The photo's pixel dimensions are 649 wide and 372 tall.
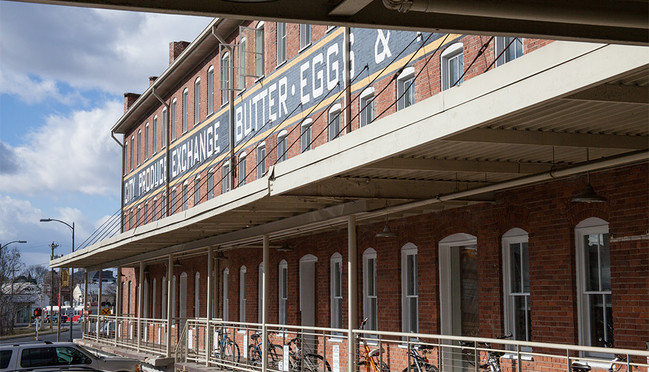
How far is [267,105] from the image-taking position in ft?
86.2

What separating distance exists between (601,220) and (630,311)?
1.44 m

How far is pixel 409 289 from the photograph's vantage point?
1805 cm

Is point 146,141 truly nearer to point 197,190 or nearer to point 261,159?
point 197,190

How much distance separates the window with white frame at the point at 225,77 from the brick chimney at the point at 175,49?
407 inches

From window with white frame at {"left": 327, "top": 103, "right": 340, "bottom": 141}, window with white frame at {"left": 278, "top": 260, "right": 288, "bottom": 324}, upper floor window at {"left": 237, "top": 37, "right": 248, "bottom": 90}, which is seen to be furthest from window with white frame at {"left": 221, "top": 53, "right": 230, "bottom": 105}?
window with white frame at {"left": 327, "top": 103, "right": 340, "bottom": 141}

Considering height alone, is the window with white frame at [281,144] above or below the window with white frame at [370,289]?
above

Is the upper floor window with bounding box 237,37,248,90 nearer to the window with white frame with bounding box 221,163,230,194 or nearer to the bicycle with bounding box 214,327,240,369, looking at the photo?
the window with white frame with bounding box 221,163,230,194

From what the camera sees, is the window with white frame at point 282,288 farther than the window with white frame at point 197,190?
No

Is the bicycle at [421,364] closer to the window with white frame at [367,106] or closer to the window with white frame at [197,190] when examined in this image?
the window with white frame at [367,106]

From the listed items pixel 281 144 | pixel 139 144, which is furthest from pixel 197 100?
pixel 139 144

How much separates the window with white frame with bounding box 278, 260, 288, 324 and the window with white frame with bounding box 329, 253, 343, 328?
3.42 meters

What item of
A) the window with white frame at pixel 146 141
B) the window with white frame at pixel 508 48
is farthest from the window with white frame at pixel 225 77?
the window with white frame at pixel 508 48

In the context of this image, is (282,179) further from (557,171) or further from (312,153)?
(557,171)

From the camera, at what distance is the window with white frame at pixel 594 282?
495 inches
